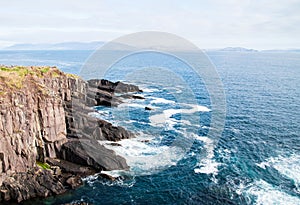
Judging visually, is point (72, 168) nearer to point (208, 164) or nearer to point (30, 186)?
point (30, 186)

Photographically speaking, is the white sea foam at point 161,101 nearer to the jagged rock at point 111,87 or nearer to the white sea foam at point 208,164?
the jagged rock at point 111,87

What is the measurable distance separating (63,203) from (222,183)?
30427mm

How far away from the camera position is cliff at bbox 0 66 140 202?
169 ft

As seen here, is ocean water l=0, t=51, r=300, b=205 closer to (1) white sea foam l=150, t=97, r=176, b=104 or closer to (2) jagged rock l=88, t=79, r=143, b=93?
(1) white sea foam l=150, t=97, r=176, b=104

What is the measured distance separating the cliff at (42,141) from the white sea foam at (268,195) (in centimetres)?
2745

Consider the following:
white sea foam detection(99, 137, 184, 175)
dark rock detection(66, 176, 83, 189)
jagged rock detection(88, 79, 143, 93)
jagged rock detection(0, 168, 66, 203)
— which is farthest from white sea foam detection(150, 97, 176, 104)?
jagged rock detection(0, 168, 66, 203)

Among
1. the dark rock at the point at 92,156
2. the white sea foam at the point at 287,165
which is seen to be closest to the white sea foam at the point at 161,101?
Answer: the dark rock at the point at 92,156

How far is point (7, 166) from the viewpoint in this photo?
5156 cm

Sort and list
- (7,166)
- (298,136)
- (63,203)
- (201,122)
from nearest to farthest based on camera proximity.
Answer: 1. (63,203)
2. (7,166)
3. (298,136)
4. (201,122)

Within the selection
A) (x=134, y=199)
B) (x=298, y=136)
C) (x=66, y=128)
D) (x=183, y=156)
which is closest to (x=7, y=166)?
(x=66, y=128)

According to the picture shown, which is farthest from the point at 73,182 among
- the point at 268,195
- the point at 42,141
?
the point at 268,195

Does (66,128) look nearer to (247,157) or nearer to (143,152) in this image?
(143,152)

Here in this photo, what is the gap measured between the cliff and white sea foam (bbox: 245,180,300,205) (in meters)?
27.4

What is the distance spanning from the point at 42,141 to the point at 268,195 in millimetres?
47901
